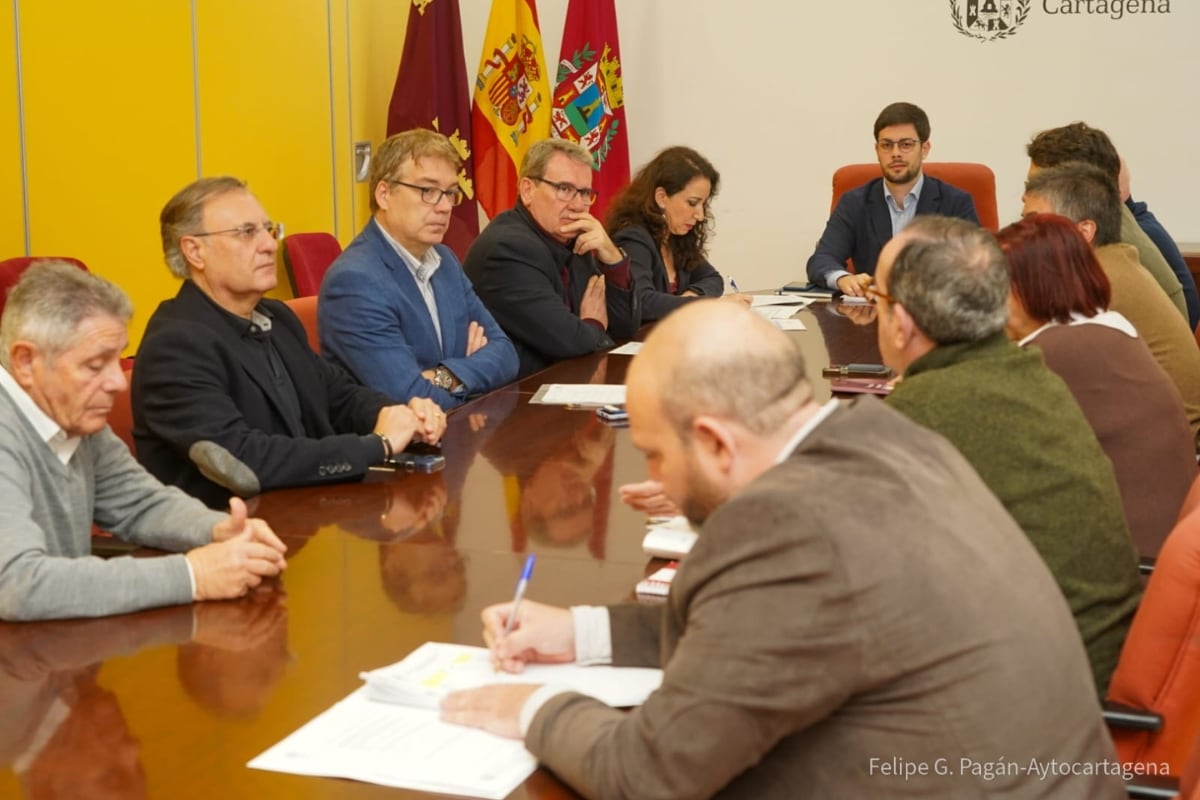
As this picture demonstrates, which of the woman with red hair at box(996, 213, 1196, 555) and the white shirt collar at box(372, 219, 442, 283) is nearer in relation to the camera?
the woman with red hair at box(996, 213, 1196, 555)

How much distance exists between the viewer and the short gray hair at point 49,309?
211 centimetres

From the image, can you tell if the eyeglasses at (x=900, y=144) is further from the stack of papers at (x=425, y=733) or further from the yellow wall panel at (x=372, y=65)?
the stack of papers at (x=425, y=733)

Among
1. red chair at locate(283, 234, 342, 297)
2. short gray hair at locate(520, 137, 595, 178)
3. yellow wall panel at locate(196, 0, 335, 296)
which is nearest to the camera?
short gray hair at locate(520, 137, 595, 178)

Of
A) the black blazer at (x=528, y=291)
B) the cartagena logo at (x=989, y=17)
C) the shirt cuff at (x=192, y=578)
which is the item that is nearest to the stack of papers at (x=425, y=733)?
the shirt cuff at (x=192, y=578)

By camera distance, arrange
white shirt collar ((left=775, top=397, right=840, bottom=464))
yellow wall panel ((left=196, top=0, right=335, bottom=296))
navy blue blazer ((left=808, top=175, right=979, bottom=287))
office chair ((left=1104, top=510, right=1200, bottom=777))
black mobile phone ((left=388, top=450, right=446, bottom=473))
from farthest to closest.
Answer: navy blue blazer ((left=808, top=175, right=979, bottom=287)), yellow wall panel ((left=196, top=0, right=335, bottom=296)), black mobile phone ((left=388, top=450, right=446, bottom=473)), office chair ((left=1104, top=510, right=1200, bottom=777)), white shirt collar ((left=775, top=397, right=840, bottom=464))

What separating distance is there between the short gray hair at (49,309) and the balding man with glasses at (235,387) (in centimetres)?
53

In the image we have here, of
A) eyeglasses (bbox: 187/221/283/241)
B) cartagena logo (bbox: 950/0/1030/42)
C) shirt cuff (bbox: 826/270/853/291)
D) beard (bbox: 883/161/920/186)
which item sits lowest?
shirt cuff (bbox: 826/270/853/291)

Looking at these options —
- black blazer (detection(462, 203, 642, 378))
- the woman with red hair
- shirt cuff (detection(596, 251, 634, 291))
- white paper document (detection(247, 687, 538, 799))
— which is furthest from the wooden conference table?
shirt cuff (detection(596, 251, 634, 291))

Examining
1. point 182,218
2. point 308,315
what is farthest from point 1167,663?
point 308,315

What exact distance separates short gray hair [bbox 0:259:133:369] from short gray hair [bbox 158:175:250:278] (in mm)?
737

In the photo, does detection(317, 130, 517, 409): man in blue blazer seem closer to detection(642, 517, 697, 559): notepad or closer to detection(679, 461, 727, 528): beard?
detection(642, 517, 697, 559): notepad

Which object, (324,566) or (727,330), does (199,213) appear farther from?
(727,330)

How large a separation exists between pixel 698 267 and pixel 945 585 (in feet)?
14.5

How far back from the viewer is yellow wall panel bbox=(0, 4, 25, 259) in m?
4.29
